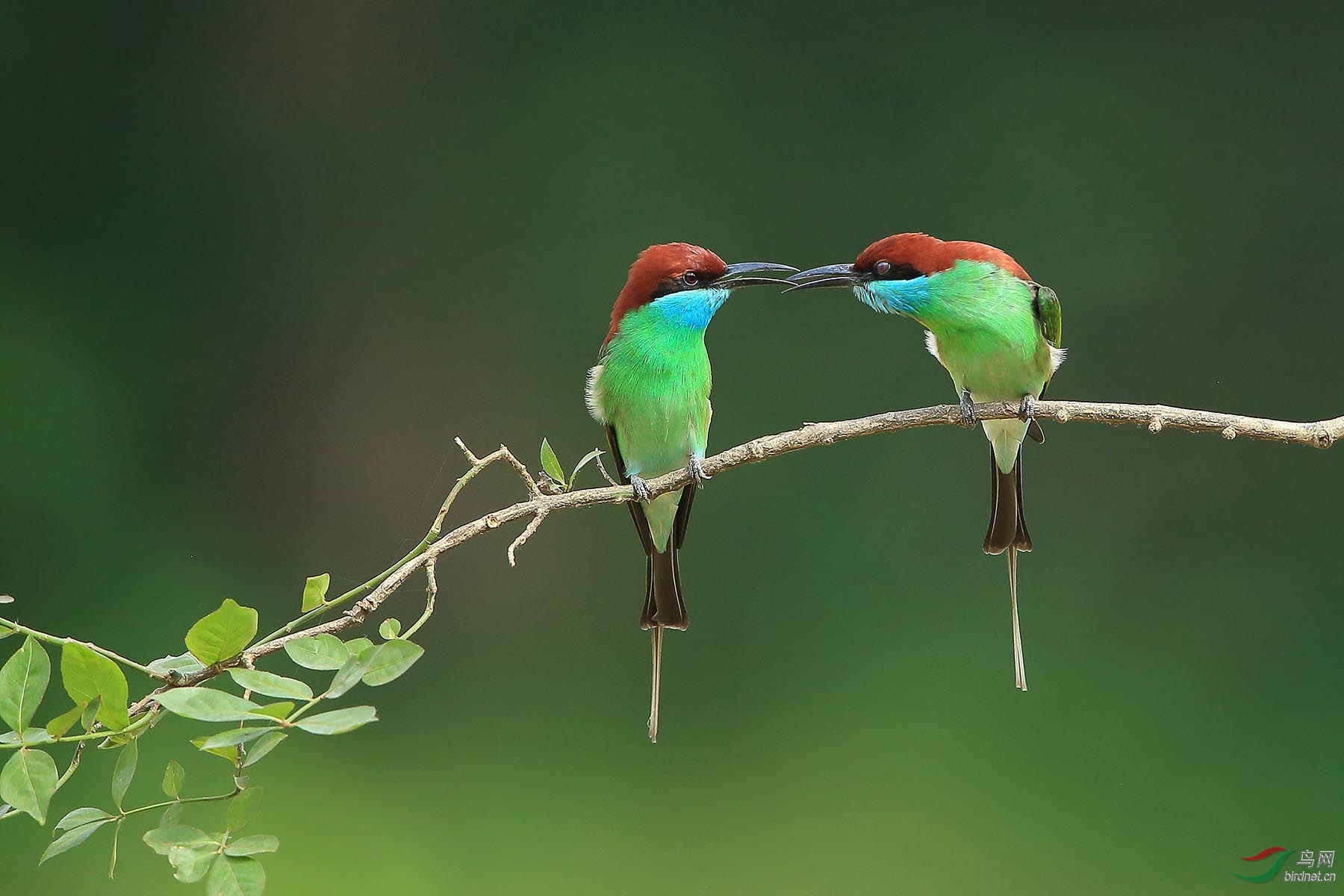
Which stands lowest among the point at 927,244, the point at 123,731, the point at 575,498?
the point at 123,731

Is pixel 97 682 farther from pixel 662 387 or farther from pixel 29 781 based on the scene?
pixel 662 387

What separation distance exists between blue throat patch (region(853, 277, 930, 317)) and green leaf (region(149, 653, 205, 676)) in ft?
3.19

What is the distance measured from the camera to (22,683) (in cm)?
105

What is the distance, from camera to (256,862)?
3.43ft

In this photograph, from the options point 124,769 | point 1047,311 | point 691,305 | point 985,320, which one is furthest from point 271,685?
point 1047,311

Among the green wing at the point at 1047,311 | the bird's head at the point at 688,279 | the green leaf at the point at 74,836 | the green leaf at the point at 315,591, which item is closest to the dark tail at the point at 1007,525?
the green wing at the point at 1047,311

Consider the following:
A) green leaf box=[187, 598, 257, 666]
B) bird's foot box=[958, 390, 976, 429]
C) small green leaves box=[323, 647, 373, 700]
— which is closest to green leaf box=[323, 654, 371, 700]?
small green leaves box=[323, 647, 373, 700]

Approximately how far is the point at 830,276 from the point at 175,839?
107 cm

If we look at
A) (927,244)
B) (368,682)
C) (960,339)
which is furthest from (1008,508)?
(368,682)

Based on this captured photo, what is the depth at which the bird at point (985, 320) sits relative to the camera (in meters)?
1.62

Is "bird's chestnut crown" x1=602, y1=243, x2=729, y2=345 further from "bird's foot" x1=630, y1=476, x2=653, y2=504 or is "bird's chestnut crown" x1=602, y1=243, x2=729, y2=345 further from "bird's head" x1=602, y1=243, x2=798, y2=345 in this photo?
"bird's foot" x1=630, y1=476, x2=653, y2=504

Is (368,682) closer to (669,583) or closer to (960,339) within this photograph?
(669,583)

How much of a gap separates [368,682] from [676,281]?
87cm

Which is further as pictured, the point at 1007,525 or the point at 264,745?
the point at 1007,525
